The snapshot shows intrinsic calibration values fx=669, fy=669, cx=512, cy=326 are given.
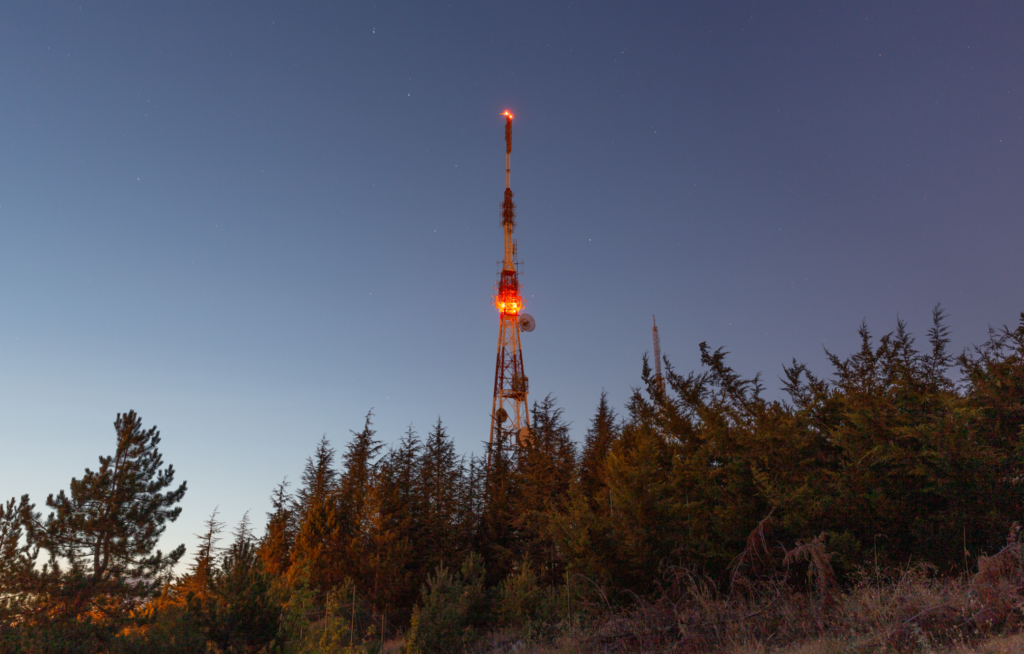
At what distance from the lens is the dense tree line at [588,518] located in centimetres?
1420

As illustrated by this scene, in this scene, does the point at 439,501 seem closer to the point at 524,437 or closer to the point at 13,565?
the point at 524,437

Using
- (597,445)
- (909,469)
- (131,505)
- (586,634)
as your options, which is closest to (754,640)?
(586,634)

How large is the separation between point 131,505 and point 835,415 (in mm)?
26967

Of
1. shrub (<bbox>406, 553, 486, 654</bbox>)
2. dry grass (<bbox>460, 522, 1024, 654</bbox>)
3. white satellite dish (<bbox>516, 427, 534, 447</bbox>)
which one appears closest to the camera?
dry grass (<bbox>460, 522, 1024, 654</bbox>)

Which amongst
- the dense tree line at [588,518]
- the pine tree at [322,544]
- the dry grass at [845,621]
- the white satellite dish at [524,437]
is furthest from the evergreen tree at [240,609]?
the white satellite dish at [524,437]

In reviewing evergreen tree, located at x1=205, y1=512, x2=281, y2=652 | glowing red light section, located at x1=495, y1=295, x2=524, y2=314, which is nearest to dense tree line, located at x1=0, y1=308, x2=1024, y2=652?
evergreen tree, located at x1=205, y1=512, x2=281, y2=652

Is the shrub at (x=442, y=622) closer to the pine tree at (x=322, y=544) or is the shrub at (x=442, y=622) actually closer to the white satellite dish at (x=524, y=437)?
the pine tree at (x=322, y=544)

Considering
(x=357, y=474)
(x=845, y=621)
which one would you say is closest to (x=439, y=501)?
(x=357, y=474)

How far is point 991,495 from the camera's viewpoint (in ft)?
47.0

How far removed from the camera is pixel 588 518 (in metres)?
18.9

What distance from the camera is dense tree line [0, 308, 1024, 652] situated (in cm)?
1420

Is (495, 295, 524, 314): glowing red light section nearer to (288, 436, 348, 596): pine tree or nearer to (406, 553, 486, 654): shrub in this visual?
(288, 436, 348, 596): pine tree

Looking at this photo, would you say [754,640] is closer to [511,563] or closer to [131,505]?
[511,563]

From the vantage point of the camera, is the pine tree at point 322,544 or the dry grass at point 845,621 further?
the pine tree at point 322,544
